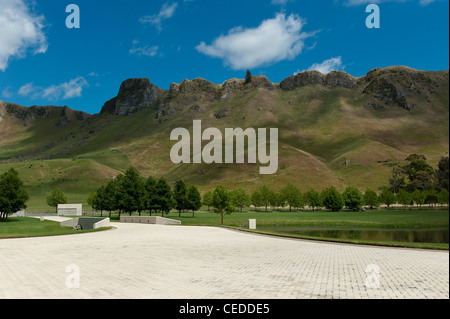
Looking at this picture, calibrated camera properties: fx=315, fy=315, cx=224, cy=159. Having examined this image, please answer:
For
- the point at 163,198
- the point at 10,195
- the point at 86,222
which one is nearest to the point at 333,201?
the point at 163,198

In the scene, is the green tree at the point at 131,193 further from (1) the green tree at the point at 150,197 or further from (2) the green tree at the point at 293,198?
(2) the green tree at the point at 293,198

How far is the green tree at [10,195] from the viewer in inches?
1833

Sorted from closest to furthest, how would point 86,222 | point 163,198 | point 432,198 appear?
1. point 432,198
2. point 86,222
3. point 163,198

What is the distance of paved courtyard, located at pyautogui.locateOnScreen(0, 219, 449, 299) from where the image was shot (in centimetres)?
876

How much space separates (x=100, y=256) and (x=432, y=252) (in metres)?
17.5

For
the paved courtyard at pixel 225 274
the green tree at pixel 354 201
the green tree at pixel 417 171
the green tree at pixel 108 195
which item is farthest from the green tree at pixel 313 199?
the paved courtyard at pixel 225 274

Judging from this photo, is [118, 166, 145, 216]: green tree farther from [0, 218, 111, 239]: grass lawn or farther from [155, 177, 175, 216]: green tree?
[0, 218, 111, 239]: grass lawn

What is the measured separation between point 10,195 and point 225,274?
49.0 m

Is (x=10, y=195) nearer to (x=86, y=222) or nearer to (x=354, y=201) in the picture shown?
(x=86, y=222)

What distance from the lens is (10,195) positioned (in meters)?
48.0

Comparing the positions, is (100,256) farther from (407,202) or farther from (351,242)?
(407,202)
